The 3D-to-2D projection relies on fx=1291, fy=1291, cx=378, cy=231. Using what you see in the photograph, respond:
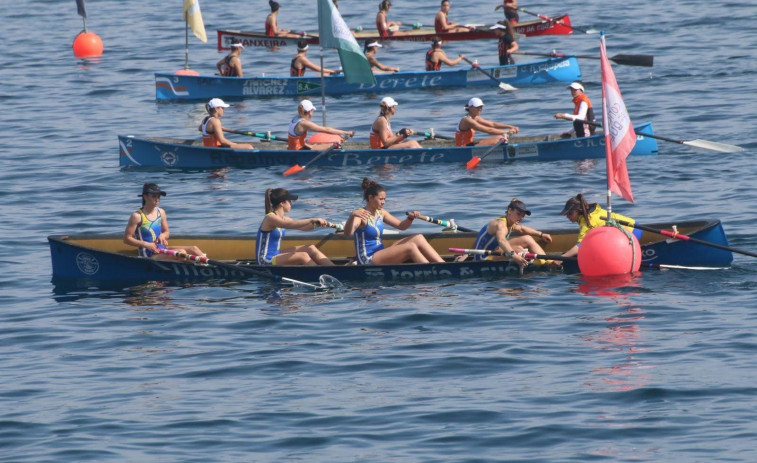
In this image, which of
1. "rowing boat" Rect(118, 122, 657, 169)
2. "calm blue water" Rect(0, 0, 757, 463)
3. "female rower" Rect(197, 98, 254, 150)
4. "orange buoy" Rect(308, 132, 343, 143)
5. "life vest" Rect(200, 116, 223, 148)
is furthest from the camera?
"orange buoy" Rect(308, 132, 343, 143)

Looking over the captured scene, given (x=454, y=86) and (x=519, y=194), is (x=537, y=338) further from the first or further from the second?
(x=454, y=86)

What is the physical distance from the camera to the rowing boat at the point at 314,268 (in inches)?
755

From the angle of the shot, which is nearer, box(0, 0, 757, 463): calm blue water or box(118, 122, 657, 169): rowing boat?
box(0, 0, 757, 463): calm blue water

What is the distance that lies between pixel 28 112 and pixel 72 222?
1398 centimetres

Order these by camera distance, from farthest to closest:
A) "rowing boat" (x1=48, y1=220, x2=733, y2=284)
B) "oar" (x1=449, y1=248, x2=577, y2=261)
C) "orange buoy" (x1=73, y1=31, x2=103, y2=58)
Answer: "orange buoy" (x1=73, y1=31, x2=103, y2=58), "rowing boat" (x1=48, y1=220, x2=733, y2=284), "oar" (x1=449, y1=248, x2=577, y2=261)

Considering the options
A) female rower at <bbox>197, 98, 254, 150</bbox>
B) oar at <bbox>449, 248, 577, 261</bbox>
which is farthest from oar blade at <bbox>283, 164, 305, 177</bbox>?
oar at <bbox>449, 248, 577, 261</bbox>

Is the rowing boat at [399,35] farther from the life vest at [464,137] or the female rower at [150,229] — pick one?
the female rower at [150,229]

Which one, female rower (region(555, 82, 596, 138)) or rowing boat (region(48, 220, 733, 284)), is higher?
female rower (region(555, 82, 596, 138))

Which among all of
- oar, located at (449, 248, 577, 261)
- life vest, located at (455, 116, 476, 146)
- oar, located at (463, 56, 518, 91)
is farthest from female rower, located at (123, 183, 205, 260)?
oar, located at (463, 56, 518, 91)

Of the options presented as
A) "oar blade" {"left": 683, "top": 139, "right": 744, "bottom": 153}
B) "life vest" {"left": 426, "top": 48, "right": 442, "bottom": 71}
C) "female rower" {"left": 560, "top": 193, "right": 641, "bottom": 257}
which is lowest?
"female rower" {"left": 560, "top": 193, "right": 641, "bottom": 257}

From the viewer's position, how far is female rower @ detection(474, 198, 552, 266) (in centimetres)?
1904

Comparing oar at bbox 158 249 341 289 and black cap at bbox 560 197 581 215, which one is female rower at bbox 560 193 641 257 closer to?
black cap at bbox 560 197 581 215

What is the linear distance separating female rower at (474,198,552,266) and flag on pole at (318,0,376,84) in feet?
22.9

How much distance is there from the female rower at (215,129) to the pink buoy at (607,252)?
1221 cm
